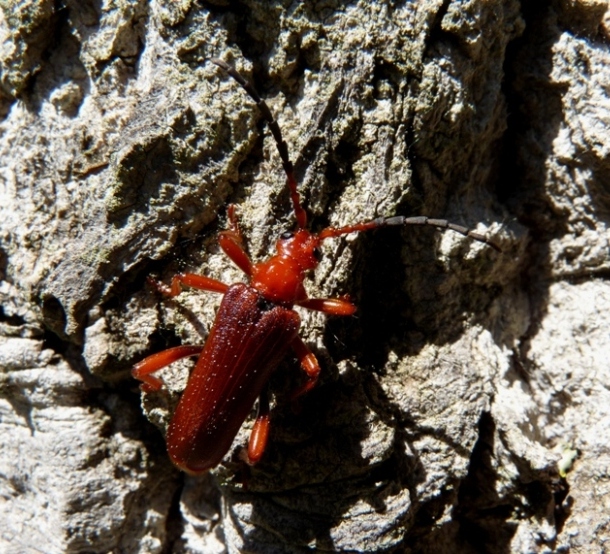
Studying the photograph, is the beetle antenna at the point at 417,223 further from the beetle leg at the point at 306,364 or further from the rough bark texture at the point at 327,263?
the beetle leg at the point at 306,364

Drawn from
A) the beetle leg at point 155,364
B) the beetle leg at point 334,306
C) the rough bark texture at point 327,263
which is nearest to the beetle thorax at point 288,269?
the rough bark texture at point 327,263

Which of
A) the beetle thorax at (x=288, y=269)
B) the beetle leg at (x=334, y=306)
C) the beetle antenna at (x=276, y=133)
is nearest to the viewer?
the beetle antenna at (x=276, y=133)

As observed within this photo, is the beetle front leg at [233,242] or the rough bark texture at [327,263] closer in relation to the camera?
the rough bark texture at [327,263]

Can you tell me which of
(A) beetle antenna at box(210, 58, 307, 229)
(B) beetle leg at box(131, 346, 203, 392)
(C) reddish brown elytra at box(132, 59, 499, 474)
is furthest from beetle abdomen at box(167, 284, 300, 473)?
(A) beetle antenna at box(210, 58, 307, 229)

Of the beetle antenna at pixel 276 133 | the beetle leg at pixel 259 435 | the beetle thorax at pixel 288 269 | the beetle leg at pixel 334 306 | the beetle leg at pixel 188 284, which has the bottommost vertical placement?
the beetle leg at pixel 259 435

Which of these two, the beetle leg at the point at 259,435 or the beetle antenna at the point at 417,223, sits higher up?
the beetle antenna at the point at 417,223

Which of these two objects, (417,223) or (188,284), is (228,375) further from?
(417,223)

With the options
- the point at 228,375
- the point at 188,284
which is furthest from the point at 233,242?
the point at 228,375
